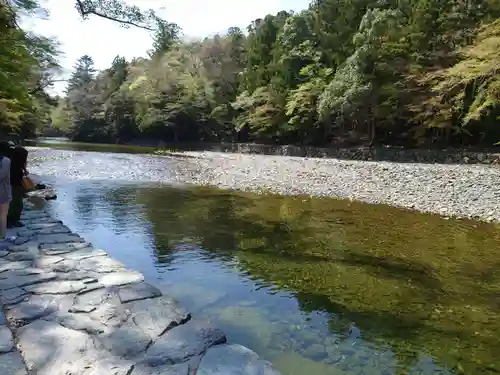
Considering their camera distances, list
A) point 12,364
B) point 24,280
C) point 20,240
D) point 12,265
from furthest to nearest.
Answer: point 20,240
point 12,265
point 24,280
point 12,364

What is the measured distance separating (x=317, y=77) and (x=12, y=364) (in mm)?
29538

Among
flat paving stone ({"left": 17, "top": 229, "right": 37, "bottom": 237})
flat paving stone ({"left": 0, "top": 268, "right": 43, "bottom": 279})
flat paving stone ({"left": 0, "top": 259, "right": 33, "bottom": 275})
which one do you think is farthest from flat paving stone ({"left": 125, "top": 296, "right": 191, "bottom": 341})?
flat paving stone ({"left": 17, "top": 229, "right": 37, "bottom": 237})

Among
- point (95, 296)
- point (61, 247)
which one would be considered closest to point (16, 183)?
point (61, 247)

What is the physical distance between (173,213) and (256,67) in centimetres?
2961

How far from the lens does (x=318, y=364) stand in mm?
3529

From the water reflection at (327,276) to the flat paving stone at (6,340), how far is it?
1.88 metres

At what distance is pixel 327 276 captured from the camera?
5.81 metres

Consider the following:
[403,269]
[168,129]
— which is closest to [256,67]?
[168,129]

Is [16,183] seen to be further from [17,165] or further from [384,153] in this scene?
[384,153]

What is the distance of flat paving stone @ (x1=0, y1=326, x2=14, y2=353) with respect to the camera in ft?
9.49

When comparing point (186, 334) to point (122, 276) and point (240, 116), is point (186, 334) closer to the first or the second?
point (122, 276)

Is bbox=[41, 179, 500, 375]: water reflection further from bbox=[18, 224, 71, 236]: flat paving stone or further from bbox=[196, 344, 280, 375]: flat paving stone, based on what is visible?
bbox=[18, 224, 71, 236]: flat paving stone

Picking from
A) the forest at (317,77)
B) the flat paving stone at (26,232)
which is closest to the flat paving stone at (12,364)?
the flat paving stone at (26,232)

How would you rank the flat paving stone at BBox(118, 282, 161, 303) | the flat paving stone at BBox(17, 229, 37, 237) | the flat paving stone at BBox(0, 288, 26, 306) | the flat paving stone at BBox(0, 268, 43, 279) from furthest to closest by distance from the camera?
the flat paving stone at BBox(17, 229, 37, 237), the flat paving stone at BBox(0, 268, 43, 279), the flat paving stone at BBox(118, 282, 161, 303), the flat paving stone at BBox(0, 288, 26, 306)
